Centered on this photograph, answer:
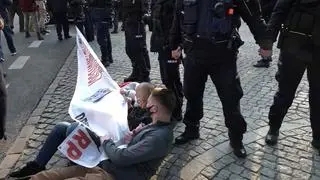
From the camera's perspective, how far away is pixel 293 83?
407 centimetres

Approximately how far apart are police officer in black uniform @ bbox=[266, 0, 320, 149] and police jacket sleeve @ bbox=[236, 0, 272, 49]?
0.16 meters

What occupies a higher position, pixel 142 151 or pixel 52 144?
pixel 142 151

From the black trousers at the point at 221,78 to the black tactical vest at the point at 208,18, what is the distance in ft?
0.52

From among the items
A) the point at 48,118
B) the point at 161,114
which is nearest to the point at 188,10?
the point at 161,114

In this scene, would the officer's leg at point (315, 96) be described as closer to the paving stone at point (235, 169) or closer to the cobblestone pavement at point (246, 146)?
the cobblestone pavement at point (246, 146)

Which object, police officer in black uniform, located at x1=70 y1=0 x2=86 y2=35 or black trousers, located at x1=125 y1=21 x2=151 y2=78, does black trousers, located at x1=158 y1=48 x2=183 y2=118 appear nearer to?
black trousers, located at x1=125 y1=21 x2=151 y2=78

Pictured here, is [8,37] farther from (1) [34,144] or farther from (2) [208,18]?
(2) [208,18]

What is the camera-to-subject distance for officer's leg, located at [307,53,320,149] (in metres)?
3.89

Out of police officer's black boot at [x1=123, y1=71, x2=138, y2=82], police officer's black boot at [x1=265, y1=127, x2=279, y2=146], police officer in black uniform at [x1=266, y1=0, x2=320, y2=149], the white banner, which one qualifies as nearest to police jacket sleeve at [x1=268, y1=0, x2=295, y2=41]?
police officer in black uniform at [x1=266, y1=0, x2=320, y2=149]

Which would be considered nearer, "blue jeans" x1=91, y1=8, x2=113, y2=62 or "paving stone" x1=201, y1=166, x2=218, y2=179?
"paving stone" x1=201, y1=166, x2=218, y2=179

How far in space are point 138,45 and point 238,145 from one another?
297cm

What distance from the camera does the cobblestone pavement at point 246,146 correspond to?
3820mm

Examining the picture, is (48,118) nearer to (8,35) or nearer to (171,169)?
(171,169)

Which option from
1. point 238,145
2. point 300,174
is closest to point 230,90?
point 238,145
